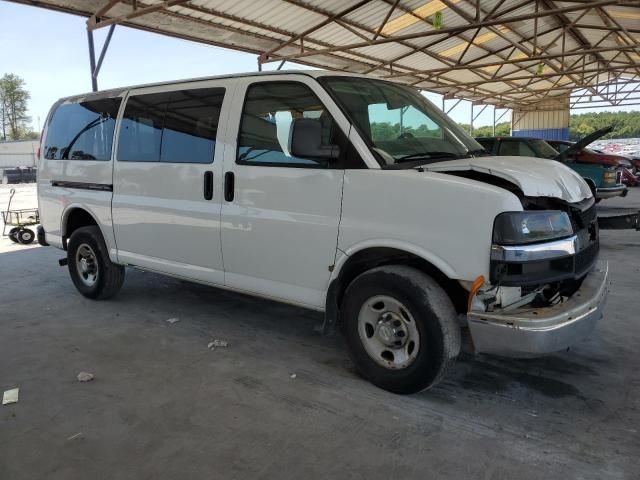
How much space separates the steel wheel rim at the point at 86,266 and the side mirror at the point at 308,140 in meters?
3.24

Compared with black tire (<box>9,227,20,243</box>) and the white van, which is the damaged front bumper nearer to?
the white van

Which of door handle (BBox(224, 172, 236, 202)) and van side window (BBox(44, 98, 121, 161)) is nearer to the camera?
door handle (BBox(224, 172, 236, 202))

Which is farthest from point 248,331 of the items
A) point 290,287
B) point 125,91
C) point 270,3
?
point 270,3

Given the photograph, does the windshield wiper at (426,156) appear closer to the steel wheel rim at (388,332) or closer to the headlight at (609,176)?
the steel wheel rim at (388,332)

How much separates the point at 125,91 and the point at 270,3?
23.1ft

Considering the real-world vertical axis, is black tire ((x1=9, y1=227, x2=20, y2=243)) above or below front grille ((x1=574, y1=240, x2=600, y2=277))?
below

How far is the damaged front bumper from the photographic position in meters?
2.69

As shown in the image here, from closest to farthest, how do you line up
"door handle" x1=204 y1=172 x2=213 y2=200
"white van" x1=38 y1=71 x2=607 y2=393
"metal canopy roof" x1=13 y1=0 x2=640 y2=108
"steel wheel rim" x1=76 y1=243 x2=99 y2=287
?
"white van" x1=38 y1=71 x2=607 y2=393
"door handle" x1=204 y1=172 x2=213 y2=200
"steel wheel rim" x1=76 y1=243 x2=99 y2=287
"metal canopy roof" x1=13 y1=0 x2=640 y2=108

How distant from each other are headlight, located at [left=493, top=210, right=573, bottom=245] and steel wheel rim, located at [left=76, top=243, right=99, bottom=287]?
4.35m

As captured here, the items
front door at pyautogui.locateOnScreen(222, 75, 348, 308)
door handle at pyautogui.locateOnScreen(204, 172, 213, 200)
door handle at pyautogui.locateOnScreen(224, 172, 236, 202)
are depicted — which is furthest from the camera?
door handle at pyautogui.locateOnScreen(204, 172, 213, 200)

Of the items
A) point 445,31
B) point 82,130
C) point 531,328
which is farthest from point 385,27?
point 531,328

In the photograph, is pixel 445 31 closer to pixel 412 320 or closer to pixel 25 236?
pixel 25 236

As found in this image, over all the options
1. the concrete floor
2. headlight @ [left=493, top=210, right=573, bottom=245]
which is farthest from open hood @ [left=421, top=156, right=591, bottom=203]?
the concrete floor

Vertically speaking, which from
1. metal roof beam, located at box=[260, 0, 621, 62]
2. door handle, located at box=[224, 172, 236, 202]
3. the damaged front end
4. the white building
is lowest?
the damaged front end
